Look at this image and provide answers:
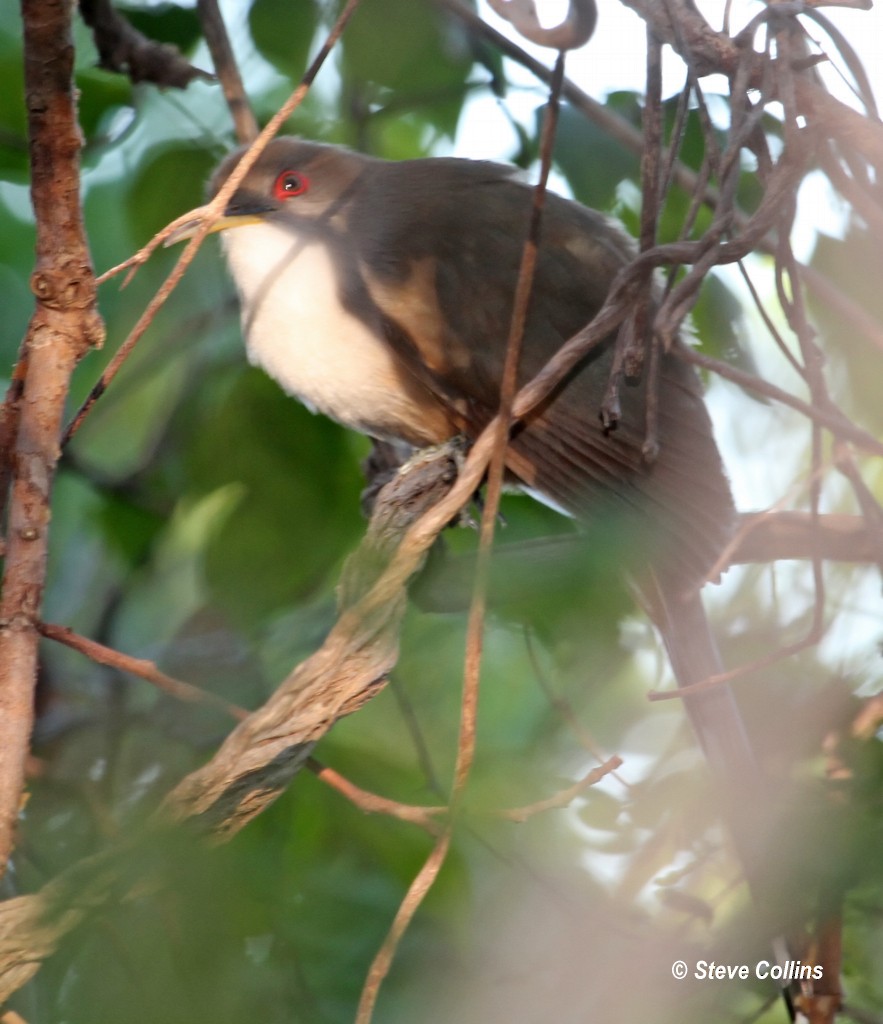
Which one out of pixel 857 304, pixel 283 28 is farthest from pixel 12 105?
pixel 857 304

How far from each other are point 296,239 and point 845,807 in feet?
7.58

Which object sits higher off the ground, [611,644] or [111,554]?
[111,554]

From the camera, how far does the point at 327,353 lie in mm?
3182

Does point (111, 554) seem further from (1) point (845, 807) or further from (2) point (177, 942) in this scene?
(1) point (845, 807)

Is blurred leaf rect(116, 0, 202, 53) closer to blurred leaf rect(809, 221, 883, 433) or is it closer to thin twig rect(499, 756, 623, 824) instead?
blurred leaf rect(809, 221, 883, 433)

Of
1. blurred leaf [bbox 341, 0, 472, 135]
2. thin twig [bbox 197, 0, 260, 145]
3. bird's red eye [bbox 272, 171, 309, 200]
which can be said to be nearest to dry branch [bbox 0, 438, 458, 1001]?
blurred leaf [bbox 341, 0, 472, 135]

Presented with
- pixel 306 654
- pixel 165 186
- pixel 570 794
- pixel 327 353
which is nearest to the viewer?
pixel 570 794

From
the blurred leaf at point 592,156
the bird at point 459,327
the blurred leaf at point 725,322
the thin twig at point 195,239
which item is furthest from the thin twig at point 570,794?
the blurred leaf at point 592,156

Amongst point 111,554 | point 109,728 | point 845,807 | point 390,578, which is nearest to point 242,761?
point 390,578

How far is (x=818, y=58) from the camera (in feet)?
6.34

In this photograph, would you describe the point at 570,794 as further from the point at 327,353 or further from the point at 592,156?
the point at 592,156

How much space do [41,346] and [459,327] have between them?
1.58m

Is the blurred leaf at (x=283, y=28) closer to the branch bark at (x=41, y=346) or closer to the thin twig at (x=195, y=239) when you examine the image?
the thin twig at (x=195, y=239)

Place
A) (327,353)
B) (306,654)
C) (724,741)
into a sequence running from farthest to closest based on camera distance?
(327,353)
(306,654)
(724,741)
